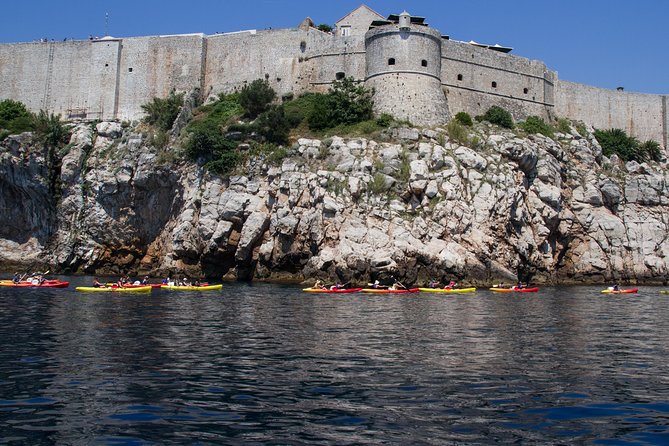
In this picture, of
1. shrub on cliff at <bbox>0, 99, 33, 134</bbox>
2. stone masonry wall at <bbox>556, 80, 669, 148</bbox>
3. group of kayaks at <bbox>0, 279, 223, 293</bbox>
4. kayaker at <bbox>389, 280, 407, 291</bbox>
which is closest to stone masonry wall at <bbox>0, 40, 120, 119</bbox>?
shrub on cliff at <bbox>0, 99, 33, 134</bbox>

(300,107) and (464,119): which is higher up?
(300,107)

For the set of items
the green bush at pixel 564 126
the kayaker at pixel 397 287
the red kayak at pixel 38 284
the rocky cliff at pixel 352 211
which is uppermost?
the green bush at pixel 564 126

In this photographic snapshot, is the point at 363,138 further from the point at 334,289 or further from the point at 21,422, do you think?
the point at 21,422

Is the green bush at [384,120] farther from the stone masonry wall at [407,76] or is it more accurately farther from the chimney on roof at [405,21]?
the chimney on roof at [405,21]

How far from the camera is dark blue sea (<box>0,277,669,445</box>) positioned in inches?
349

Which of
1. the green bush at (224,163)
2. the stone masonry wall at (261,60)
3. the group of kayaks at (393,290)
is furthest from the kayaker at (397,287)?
the stone masonry wall at (261,60)

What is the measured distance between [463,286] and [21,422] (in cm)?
2834

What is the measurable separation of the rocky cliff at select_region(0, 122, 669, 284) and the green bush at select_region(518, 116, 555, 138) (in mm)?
1103

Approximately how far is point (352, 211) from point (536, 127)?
1733 cm

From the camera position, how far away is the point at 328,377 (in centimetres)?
1209

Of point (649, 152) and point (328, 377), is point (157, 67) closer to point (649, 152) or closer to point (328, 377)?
point (649, 152)

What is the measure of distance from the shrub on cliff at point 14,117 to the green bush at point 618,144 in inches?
1621

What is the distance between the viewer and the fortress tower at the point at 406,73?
4403cm

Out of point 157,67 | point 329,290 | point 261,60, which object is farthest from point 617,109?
point 157,67
